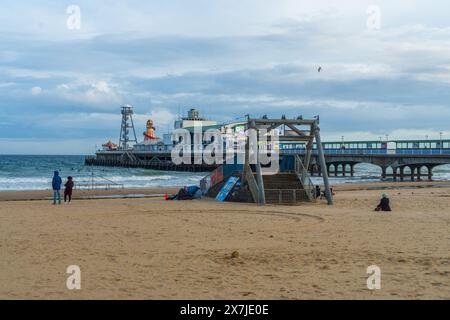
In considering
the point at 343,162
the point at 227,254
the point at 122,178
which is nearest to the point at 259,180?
the point at 227,254

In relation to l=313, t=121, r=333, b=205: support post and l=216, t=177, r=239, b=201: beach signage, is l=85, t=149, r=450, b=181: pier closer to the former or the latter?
l=313, t=121, r=333, b=205: support post

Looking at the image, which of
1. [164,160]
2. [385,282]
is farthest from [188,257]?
[164,160]

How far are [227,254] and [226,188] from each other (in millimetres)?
14121

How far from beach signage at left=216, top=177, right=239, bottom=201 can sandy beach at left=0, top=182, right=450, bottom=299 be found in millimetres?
5379

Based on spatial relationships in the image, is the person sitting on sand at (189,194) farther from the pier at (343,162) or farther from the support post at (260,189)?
the pier at (343,162)

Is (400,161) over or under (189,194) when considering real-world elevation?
over

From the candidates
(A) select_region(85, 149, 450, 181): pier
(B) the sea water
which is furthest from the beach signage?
(A) select_region(85, 149, 450, 181): pier

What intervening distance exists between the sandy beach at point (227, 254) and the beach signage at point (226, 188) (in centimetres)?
538

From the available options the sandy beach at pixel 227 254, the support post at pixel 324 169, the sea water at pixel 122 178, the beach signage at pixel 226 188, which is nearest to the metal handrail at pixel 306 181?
the support post at pixel 324 169

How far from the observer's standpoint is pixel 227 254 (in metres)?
11.0

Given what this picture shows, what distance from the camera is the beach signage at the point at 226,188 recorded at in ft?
81.2

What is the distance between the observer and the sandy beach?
8.08 metres

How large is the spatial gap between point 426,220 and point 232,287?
33.5ft

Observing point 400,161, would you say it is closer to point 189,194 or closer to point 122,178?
point 122,178
